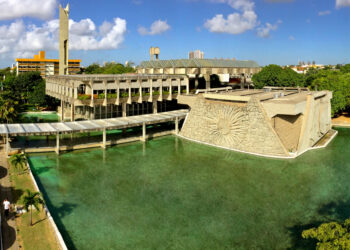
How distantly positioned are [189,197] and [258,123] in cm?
1926

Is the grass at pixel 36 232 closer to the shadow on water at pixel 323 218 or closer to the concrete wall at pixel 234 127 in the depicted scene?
the shadow on water at pixel 323 218

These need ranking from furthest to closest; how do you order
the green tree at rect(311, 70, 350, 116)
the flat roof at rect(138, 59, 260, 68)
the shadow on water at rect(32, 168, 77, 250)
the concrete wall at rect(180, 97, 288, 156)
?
the flat roof at rect(138, 59, 260, 68), the green tree at rect(311, 70, 350, 116), the concrete wall at rect(180, 97, 288, 156), the shadow on water at rect(32, 168, 77, 250)

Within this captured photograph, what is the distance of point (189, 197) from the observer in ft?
94.5

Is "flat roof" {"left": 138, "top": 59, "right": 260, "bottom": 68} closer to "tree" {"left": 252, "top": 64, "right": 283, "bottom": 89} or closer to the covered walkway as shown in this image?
"tree" {"left": 252, "top": 64, "right": 283, "bottom": 89}

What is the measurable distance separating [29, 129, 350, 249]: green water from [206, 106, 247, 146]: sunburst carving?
118 inches

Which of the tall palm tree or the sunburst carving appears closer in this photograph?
the sunburst carving

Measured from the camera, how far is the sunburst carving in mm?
45062

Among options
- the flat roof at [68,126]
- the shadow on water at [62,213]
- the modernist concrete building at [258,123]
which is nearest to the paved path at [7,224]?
the shadow on water at [62,213]

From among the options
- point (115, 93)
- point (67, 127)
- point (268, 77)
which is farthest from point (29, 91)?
point (268, 77)

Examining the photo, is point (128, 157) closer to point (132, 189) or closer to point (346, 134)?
point (132, 189)

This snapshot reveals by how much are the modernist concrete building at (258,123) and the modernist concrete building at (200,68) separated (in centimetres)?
1956

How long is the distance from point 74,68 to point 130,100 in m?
112

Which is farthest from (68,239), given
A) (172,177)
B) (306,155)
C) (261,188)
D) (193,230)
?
(306,155)

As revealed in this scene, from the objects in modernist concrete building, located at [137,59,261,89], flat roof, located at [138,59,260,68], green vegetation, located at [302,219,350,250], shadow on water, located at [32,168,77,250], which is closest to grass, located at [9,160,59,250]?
shadow on water, located at [32,168,77,250]
